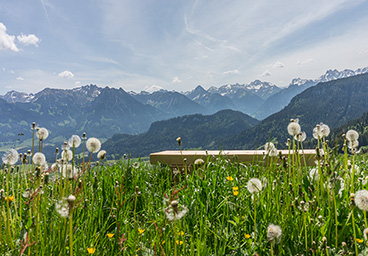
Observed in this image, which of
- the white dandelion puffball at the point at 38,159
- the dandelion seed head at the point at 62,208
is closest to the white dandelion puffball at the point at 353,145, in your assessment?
the dandelion seed head at the point at 62,208

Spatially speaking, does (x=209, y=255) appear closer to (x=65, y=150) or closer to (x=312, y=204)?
(x=312, y=204)

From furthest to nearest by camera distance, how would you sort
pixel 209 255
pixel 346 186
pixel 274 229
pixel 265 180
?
1. pixel 265 180
2. pixel 346 186
3. pixel 209 255
4. pixel 274 229

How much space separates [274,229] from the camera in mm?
1307

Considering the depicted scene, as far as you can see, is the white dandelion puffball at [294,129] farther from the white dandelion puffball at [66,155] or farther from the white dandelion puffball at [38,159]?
the white dandelion puffball at [38,159]

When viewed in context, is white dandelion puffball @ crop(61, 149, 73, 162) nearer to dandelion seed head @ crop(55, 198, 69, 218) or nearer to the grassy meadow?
the grassy meadow

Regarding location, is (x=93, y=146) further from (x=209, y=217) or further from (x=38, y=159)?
(x=209, y=217)

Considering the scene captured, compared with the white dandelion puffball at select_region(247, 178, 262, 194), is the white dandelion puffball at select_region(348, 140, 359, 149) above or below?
above

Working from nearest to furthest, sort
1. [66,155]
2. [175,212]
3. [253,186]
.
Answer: [175,212]
[253,186]
[66,155]


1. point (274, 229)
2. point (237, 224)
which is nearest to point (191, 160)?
point (237, 224)

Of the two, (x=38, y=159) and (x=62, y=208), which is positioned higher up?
(x=38, y=159)

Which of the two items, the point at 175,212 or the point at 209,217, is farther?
the point at 209,217

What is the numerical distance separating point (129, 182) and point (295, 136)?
105 inches

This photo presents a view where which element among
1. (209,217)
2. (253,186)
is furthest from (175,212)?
(209,217)

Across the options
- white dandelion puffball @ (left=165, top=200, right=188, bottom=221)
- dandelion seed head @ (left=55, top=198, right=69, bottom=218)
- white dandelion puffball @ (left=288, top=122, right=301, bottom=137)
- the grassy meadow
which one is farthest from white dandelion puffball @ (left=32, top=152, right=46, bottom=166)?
white dandelion puffball @ (left=288, top=122, right=301, bottom=137)
